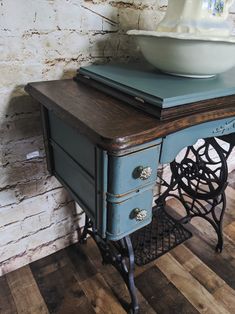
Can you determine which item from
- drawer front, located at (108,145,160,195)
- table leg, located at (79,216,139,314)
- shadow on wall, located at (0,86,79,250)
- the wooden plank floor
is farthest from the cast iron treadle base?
drawer front, located at (108,145,160,195)

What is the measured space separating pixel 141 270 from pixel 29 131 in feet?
2.48

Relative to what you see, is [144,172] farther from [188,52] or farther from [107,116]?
[188,52]

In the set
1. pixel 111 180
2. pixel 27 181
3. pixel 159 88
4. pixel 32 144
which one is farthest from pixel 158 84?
pixel 27 181

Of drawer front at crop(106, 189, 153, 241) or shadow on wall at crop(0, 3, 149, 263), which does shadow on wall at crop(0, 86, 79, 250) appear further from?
drawer front at crop(106, 189, 153, 241)

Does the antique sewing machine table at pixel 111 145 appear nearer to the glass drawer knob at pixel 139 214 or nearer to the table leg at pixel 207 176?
the glass drawer knob at pixel 139 214

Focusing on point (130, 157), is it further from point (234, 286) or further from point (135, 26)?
point (234, 286)

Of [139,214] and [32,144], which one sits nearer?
[139,214]

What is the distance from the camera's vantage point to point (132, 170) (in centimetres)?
60

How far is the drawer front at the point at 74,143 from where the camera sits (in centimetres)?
64

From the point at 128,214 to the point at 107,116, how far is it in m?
0.25

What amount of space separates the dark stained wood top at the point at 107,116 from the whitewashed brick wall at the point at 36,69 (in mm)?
99

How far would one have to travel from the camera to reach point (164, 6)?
1.01 m

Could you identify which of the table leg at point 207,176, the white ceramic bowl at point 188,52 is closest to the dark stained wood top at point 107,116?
the white ceramic bowl at point 188,52

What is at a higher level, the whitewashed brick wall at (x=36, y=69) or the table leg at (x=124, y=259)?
the whitewashed brick wall at (x=36, y=69)
